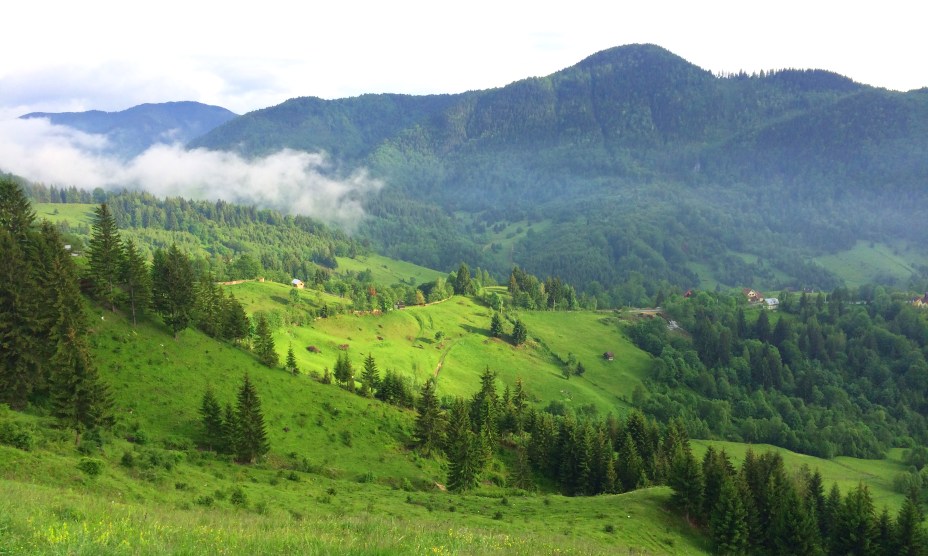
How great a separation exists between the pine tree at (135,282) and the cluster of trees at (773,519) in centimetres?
8289

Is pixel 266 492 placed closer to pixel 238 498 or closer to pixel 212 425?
pixel 238 498

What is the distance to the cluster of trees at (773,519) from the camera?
61.7 meters

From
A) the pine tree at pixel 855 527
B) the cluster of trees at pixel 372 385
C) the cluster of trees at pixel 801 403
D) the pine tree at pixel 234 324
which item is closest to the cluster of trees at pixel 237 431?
the pine tree at pixel 234 324

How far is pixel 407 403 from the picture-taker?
102438 mm

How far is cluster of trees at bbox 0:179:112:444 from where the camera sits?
2159 inches

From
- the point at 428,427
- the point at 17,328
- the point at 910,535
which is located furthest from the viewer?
the point at 428,427

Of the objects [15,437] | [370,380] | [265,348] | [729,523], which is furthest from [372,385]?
[729,523]

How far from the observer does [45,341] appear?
61250 millimetres

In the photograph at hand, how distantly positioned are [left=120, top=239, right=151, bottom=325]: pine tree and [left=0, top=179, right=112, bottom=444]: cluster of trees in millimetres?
12770

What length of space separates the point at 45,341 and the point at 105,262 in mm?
24123

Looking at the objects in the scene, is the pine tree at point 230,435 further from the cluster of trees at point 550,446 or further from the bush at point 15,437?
the cluster of trees at point 550,446

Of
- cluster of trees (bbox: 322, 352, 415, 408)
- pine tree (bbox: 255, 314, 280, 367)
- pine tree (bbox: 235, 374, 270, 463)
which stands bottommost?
cluster of trees (bbox: 322, 352, 415, 408)

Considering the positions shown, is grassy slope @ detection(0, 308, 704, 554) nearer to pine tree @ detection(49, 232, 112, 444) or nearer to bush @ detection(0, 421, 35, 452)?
bush @ detection(0, 421, 35, 452)

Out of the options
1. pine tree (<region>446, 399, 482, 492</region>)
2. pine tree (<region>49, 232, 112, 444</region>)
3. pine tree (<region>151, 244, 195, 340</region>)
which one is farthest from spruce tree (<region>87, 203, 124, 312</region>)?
pine tree (<region>446, 399, 482, 492</region>)
